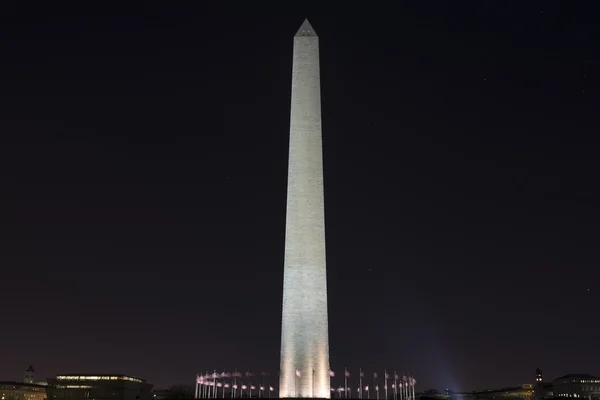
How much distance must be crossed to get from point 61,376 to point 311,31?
49.1 meters

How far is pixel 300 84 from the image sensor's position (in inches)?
1788

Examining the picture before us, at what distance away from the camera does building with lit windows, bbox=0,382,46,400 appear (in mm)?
108562

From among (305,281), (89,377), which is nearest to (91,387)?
(89,377)

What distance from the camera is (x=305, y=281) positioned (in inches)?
1606

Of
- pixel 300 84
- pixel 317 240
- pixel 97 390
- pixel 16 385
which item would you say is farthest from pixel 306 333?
pixel 16 385

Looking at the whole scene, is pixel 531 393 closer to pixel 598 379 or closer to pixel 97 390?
pixel 598 379

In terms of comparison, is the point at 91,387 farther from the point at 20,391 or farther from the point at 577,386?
the point at 577,386

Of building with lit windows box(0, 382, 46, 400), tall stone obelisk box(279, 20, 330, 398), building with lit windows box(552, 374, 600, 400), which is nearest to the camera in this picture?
tall stone obelisk box(279, 20, 330, 398)

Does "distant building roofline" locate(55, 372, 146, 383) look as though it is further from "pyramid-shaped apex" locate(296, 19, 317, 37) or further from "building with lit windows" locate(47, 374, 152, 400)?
"pyramid-shaped apex" locate(296, 19, 317, 37)

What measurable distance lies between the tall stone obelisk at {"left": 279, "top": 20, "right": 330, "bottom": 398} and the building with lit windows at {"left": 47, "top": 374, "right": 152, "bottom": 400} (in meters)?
38.8

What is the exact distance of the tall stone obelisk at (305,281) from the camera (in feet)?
133

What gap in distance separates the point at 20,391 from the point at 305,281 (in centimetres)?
8570

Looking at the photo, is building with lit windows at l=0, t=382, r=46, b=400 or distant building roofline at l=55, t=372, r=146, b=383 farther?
building with lit windows at l=0, t=382, r=46, b=400

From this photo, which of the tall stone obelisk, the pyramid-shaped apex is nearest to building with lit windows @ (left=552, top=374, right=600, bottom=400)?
the tall stone obelisk
